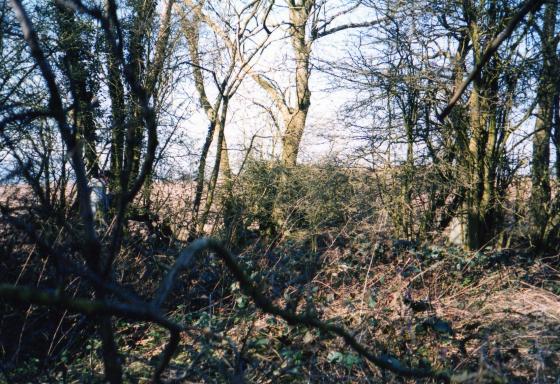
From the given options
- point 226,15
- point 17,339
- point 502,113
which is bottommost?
point 17,339

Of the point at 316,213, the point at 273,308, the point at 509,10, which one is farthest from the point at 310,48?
the point at 273,308

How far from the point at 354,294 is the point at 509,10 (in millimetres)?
5126

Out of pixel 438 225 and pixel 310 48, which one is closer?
pixel 438 225

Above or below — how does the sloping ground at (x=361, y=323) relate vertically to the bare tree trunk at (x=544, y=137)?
below

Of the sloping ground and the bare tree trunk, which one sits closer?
the sloping ground

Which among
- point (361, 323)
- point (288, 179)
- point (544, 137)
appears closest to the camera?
point (361, 323)

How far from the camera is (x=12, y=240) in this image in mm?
5688

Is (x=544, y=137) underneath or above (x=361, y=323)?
above

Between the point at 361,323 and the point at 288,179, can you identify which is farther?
the point at 288,179

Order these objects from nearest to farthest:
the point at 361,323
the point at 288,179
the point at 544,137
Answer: the point at 361,323 → the point at 544,137 → the point at 288,179

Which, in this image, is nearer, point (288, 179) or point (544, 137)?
point (544, 137)

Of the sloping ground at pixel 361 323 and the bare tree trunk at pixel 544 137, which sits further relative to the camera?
the bare tree trunk at pixel 544 137

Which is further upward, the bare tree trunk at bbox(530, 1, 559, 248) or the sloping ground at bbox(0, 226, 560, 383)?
the bare tree trunk at bbox(530, 1, 559, 248)

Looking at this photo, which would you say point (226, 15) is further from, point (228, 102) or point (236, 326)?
point (236, 326)
